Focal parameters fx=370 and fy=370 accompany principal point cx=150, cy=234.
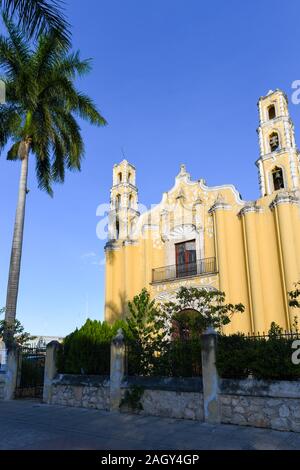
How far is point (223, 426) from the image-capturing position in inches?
284

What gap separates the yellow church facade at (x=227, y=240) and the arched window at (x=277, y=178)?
0.05 meters

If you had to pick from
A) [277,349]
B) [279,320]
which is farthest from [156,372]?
[279,320]

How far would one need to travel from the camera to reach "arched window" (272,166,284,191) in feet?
58.1

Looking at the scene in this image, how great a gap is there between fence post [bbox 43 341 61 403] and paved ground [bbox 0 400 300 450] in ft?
6.49

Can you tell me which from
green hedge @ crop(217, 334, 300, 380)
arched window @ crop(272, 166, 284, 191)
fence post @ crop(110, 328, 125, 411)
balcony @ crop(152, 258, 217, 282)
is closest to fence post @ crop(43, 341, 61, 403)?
fence post @ crop(110, 328, 125, 411)

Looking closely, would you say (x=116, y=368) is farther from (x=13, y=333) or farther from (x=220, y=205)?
(x=220, y=205)

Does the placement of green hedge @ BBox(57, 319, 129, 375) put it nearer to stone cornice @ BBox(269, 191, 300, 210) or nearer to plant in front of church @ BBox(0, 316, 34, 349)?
plant in front of church @ BBox(0, 316, 34, 349)

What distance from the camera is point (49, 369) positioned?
11.0 metres

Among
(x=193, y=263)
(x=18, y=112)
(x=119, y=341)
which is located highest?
(x=18, y=112)

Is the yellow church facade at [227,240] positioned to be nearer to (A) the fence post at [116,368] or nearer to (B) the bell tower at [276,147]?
(B) the bell tower at [276,147]

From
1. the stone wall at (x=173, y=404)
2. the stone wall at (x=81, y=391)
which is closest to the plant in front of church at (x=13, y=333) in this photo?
the stone wall at (x=81, y=391)
